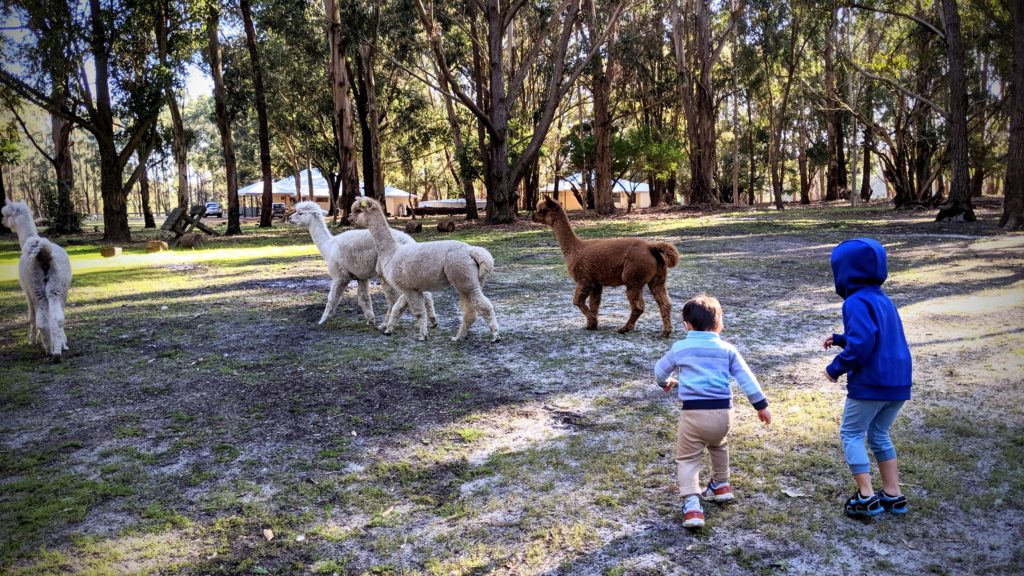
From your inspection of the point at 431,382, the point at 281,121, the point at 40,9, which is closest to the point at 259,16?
the point at 40,9

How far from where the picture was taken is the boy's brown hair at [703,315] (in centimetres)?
359

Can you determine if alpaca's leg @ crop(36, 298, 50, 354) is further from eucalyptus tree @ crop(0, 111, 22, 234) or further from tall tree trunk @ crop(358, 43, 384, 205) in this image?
tall tree trunk @ crop(358, 43, 384, 205)

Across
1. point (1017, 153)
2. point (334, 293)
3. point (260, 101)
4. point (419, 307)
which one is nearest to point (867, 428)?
point (419, 307)

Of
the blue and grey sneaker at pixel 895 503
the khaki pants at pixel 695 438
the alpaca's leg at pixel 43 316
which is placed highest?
the alpaca's leg at pixel 43 316

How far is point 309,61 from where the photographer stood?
37.8 m

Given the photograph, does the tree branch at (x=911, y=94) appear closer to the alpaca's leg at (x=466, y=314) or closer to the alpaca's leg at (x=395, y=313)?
the alpaca's leg at (x=466, y=314)

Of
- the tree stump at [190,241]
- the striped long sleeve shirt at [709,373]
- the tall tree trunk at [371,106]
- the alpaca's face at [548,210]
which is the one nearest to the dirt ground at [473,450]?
the striped long sleeve shirt at [709,373]

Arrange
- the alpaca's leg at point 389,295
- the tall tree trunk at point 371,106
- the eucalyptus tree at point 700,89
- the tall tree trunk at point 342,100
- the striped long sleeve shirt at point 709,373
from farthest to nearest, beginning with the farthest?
1. the eucalyptus tree at point 700,89
2. the tall tree trunk at point 371,106
3. the tall tree trunk at point 342,100
4. the alpaca's leg at point 389,295
5. the striped long sleeve shirt at point 709,373

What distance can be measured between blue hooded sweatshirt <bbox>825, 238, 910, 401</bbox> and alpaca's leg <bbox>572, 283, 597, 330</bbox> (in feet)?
14.0

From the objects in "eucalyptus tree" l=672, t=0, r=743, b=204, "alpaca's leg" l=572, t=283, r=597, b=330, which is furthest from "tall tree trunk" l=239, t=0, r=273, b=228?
"alpaca's leg" l=572, t=283, r=597, b=330

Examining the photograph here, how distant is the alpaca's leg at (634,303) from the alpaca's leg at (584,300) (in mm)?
327

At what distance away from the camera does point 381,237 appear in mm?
7871

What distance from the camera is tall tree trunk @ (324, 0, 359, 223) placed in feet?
85.0

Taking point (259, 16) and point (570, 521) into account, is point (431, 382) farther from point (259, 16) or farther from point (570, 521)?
point (259, 16)
